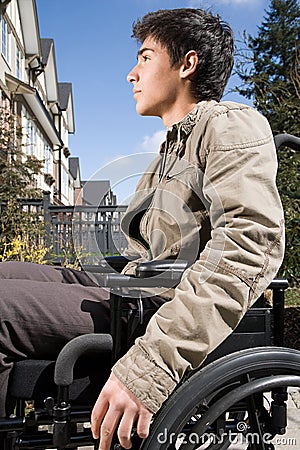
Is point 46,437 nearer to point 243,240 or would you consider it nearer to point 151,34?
point 243,240

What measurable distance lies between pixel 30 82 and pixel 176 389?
19490mm

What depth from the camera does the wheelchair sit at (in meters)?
1.09

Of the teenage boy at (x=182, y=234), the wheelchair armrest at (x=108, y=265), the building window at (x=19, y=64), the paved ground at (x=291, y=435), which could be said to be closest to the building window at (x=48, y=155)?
the building window at (x=19, y=64)

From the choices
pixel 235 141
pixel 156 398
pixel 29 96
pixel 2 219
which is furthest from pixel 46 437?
pixel 29 96

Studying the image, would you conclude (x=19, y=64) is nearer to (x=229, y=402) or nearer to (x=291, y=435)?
(x=291, y=435)

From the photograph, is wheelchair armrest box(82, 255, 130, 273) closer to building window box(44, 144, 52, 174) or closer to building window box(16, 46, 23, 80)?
building window box(16, 46, 23, 80)

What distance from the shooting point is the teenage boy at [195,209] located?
3.26ft

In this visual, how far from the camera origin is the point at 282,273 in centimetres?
448

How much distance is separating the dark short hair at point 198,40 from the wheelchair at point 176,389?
530 millimetres

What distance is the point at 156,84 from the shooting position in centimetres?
137

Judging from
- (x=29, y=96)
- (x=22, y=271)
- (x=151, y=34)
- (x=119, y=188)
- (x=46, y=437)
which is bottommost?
(x=46, y=437)

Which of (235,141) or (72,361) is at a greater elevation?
(235,141)

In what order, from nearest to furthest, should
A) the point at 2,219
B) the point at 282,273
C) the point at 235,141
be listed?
the point at 235,141
the point at 282,273
the point at 2,219

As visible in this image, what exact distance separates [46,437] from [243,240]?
633 millimetres
